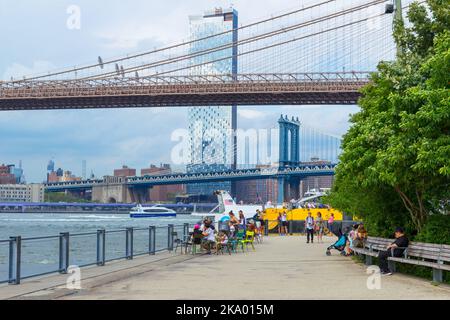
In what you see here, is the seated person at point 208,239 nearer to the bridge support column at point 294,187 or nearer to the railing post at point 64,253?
the railing post at point 64,253

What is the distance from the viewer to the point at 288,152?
98.6 meters

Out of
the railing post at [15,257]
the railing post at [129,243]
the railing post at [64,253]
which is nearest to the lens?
the railing post at [15,257]

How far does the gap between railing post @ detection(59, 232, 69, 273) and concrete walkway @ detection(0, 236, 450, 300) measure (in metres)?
0.55

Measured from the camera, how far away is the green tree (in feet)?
40.3

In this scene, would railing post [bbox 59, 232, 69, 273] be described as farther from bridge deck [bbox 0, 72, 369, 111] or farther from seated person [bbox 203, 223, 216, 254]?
bridge deck [bbox 0, 72, 369, 111]

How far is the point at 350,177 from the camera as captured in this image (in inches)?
639

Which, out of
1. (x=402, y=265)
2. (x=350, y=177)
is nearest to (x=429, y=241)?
(x=402, y=265)

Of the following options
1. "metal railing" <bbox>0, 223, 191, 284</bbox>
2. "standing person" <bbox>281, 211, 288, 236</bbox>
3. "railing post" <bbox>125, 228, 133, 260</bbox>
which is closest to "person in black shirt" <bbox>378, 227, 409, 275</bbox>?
"metal railing" <bbox>0, 223, 191, 284</bbox>

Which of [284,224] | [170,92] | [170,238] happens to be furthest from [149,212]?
[170,238]

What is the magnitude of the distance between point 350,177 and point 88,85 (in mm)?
45657

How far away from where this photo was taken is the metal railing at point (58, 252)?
13266 mm

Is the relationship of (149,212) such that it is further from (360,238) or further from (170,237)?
(360,238)

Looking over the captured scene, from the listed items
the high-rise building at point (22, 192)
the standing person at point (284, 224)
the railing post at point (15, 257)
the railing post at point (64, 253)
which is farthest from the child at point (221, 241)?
the high-rise building at point (22, 192)

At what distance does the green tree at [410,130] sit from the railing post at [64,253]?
5.87 metres
